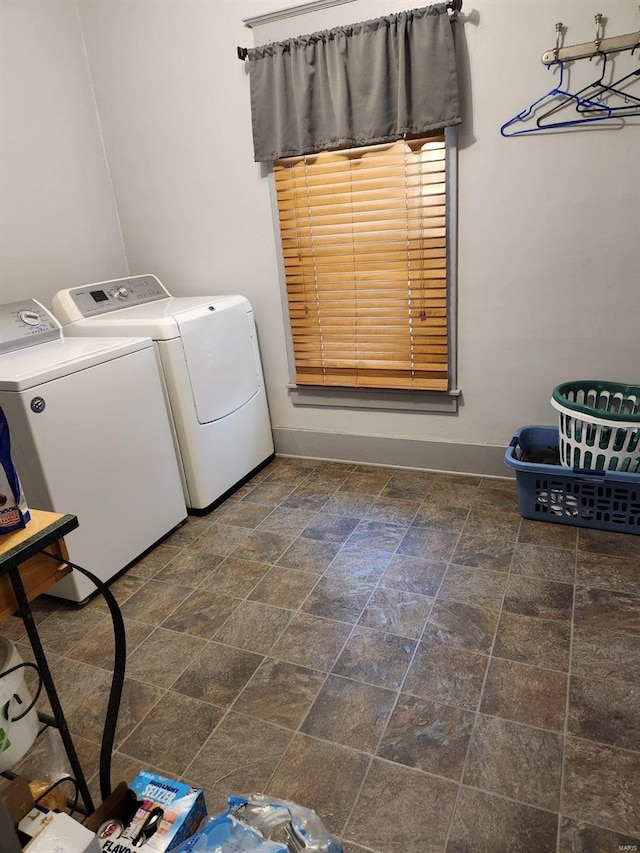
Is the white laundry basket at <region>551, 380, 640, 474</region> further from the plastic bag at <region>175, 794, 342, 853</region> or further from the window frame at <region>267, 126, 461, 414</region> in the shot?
the plastic bag at <region>175, 794, 342, 853</region>

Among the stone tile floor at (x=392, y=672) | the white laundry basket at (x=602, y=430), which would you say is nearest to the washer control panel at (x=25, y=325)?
the stone tile floor at (x=392, y=672)

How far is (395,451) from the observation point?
323 cm

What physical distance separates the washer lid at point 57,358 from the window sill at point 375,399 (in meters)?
1.07

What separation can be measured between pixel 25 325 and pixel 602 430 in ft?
8.57

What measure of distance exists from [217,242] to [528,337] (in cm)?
179

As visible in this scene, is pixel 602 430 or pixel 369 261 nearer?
pixel 602 430

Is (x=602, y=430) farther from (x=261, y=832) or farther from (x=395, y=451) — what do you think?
(x=261, y=832)

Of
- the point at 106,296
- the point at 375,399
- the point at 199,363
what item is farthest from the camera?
the point at 375,399

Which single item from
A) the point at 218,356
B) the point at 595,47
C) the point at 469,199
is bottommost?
the point at 218,356

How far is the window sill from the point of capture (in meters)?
3.00

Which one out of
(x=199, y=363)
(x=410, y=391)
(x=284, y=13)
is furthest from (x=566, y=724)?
(x=284, y=13)

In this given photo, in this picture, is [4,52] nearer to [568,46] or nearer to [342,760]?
[568,46]

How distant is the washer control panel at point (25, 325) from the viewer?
8.26ft

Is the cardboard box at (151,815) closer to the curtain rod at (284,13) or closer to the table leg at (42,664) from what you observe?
the table leg at (42,664)
